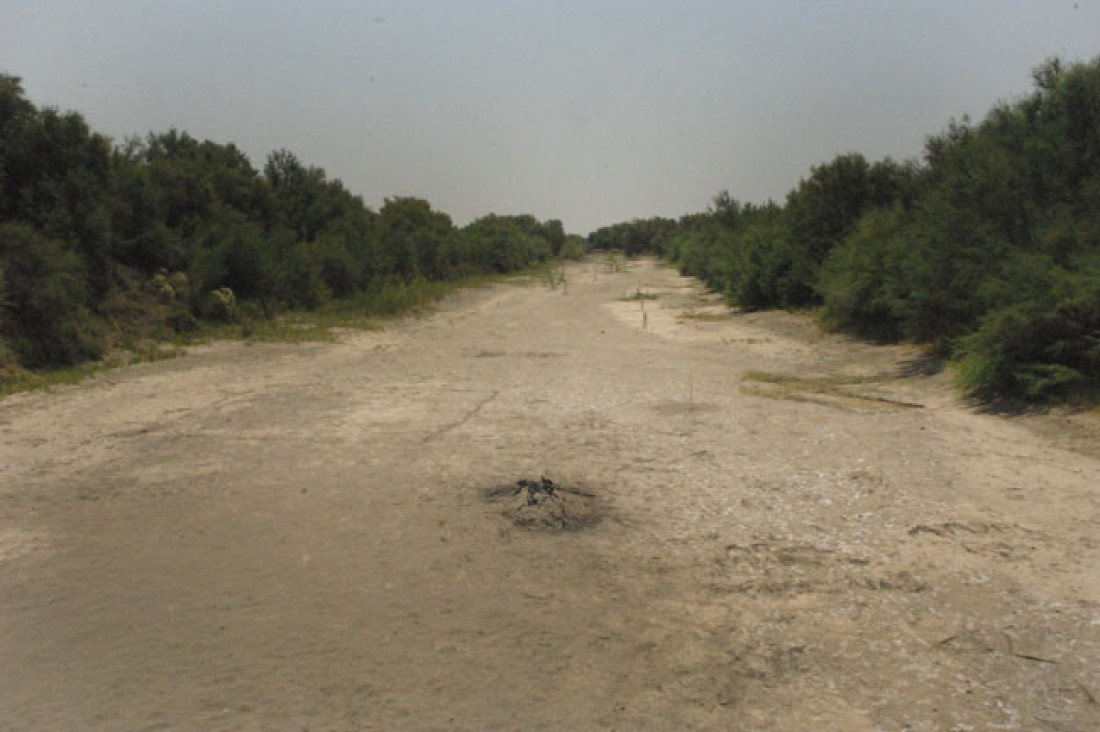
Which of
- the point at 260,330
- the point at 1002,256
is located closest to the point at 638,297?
the point at 260,330

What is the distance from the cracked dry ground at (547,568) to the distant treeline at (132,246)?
3568 mm

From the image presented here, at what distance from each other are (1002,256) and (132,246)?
1639 cm

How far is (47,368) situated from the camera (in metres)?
11.5

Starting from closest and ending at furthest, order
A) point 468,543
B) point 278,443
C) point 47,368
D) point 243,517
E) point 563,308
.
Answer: point 468,543 → point 243,517 → point 278,443 → point 47,368 → point 563,308

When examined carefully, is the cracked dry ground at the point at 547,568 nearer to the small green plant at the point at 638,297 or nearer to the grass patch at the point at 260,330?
the grass patch at the point at 260,330

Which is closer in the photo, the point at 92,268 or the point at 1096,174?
the point at 1096,174

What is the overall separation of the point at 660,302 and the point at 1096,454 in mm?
22001

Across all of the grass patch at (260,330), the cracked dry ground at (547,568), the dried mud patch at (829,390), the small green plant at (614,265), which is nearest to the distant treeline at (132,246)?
the grass patch at (260,330)

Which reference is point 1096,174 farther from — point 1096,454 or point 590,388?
point 590,388

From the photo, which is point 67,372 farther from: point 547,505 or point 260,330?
point 547,505

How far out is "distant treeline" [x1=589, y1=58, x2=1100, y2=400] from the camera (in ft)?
27.8

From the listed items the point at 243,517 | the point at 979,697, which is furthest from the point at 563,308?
the point at 979,697

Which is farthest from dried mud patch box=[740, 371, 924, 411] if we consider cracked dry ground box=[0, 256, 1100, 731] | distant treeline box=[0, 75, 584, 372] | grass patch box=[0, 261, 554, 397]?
distant treeline box=[0, 75, 584, 372]

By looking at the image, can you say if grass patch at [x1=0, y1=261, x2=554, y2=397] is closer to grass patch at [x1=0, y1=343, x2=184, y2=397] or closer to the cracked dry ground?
→ grass patch at [x1=0, y1=343, x2=184, y2=397]
